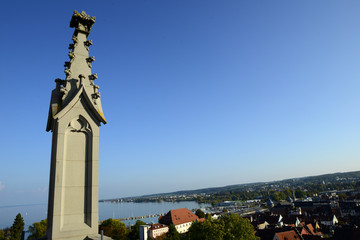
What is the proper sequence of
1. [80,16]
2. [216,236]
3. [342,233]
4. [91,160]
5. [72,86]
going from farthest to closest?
[342,233] → [216,236] → [80,16] → [72,86] → [91,160]

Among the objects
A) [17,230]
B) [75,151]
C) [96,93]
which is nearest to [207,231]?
[75,151]

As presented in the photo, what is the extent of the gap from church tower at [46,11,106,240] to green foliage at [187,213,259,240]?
2746 cm

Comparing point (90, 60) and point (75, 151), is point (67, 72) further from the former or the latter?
point (75, 151)

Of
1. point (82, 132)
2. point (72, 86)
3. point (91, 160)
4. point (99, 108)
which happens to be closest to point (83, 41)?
point (72, 86)

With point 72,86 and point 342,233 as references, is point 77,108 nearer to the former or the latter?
point 72,86

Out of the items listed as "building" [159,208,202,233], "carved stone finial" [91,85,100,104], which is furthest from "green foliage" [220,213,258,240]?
"building" [159,208,202,233]

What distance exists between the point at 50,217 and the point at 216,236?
27.8m

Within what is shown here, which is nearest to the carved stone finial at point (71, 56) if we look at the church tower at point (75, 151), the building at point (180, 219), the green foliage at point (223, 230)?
the church tower at point (75, 151)

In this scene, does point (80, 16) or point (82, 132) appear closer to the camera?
point (82, 132)

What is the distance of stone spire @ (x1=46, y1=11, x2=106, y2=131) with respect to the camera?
5.88 meters

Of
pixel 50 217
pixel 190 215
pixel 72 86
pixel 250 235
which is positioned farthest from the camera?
pixel 190 215

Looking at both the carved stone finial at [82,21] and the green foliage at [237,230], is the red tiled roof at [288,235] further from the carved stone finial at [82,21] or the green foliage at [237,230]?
the carved stone finial at [82,21]

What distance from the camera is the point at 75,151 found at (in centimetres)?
558

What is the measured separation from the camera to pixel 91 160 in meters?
5.64
